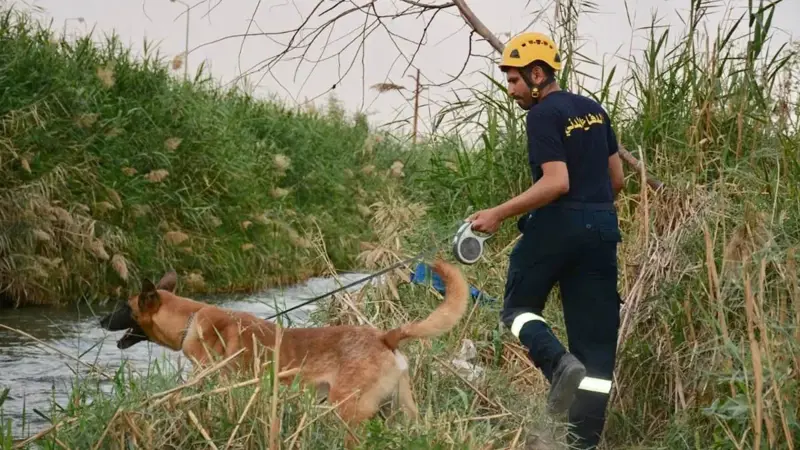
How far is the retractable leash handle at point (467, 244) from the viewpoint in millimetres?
5629

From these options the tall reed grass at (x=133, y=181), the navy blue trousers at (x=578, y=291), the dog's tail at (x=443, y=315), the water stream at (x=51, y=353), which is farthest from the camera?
the tall reed grass at (x=133, y=181)

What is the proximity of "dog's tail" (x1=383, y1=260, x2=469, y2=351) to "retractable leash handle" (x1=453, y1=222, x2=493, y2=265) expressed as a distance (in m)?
0.23

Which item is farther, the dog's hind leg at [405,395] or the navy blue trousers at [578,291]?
the navy blue trousers at [578,291]

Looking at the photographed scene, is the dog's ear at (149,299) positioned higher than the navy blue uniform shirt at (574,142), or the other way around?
the navy blue uniform shirt at (574,142)

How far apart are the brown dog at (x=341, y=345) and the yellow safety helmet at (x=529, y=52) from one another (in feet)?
3.82

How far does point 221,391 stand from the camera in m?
4.27

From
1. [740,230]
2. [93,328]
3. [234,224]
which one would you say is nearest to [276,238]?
[234,224]

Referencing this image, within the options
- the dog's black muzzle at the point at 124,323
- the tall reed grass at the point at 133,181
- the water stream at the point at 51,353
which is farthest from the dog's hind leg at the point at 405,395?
the tall reed grass at the point at 133,181

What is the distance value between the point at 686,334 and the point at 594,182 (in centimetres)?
111

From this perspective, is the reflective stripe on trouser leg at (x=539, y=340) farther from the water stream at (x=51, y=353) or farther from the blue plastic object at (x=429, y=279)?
the blue plastic object at (x=429, y=279)

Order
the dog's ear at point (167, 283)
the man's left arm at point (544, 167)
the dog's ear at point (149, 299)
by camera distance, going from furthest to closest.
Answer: the dog's ear at point (167, 283), the dog's ear at point (149, 299), the man's left arm at point (544, 167)

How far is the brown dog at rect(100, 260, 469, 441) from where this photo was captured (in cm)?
523

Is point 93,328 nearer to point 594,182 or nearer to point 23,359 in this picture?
point 23,359

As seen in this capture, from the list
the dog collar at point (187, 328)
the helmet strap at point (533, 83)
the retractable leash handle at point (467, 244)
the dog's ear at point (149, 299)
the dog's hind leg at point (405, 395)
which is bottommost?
the dog's hind leg at point (405, 395)
